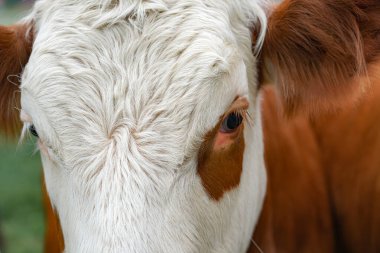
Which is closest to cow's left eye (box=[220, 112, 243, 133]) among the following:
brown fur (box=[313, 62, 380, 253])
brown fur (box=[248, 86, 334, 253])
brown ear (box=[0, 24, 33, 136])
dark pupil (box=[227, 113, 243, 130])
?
dark pupil (box=[227, 113, 243, 130])

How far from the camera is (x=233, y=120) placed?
3.03m

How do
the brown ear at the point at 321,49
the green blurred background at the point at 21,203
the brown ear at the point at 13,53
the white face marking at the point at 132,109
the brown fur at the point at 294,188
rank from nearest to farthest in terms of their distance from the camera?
the white face marking at the point at 132,109 < the brown ear at the point at 321,49 < the brown ear at the point at 13,53 < the brown fur at the point at 294,188 < the green blurred background at the point at 21,203

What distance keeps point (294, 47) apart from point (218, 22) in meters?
0.50

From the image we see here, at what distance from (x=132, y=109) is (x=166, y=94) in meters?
0.16

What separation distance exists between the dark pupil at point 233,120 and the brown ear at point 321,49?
19.7 inches

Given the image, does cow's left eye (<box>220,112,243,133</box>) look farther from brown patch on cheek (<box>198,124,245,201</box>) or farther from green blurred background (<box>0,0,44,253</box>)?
green blurred background (<box>0,0,44,253</box>)

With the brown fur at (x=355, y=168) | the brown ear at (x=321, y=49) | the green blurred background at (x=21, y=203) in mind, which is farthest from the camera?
the green blurred background at (x=21, y=203)

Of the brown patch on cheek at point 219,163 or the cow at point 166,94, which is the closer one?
the cow at point 166,94

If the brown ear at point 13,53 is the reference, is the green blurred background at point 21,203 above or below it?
below

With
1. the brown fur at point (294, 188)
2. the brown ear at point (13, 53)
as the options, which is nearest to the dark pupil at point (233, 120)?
the brown ear at point (13, 53)

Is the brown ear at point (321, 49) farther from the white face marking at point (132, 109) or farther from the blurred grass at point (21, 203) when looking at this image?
the blurred grass at point (21, 203)

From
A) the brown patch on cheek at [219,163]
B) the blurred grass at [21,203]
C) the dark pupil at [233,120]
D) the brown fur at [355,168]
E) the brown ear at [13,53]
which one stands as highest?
the brown ear at [13,53]

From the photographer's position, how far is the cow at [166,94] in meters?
2.74

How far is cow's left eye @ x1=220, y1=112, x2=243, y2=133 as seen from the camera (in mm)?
2997
